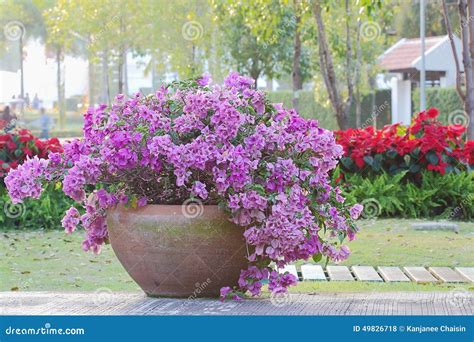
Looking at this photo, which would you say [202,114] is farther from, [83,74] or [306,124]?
[83,74]

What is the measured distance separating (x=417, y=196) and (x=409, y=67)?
34.9 m

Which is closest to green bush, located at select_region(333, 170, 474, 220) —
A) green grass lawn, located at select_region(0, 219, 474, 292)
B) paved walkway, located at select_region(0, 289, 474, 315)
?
green grass lawn, located at select_region(0, 219, 474, 292)

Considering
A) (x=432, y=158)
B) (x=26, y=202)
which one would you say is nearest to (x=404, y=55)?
(x=432, y=158)

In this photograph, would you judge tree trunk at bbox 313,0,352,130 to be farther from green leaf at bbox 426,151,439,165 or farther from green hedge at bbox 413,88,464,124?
green hedge at bbox 413,88,464,124

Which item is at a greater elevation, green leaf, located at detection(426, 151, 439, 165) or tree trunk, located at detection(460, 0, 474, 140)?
tree trunk, located at detection(460, 0, 474, 140)

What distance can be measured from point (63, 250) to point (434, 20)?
51721mm

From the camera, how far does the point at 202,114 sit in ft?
19.0

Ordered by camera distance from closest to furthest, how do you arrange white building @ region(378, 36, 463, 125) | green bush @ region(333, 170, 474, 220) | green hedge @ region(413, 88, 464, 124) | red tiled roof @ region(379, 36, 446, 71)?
1. green bush @ region(333, 170, 474, 220)
2. green hedge @ region(413, 88, 464, 124)
3. red tiled roof @ region(379, 36, 446, 71)
4. white building @ region(378, 36, 463, 125)

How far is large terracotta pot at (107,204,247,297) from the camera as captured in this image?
222 inches

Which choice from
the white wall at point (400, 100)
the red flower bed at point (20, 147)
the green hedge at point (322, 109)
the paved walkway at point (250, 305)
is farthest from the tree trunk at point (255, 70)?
the paved walkway at point (250, 305)

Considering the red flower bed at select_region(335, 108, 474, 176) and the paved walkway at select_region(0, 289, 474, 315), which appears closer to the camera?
the paved walkway at select_region(0, 289, 474, 315)

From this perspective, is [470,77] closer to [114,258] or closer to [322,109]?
[114,258]

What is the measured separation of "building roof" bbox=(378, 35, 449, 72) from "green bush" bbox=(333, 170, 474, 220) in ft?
112

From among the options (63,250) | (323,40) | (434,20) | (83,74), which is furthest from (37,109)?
(63,250)
